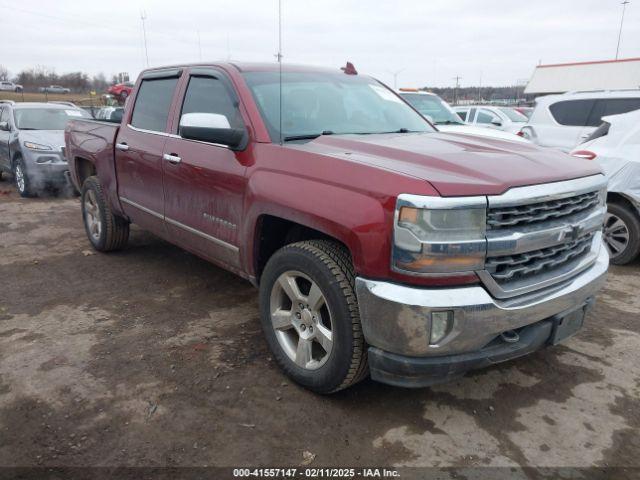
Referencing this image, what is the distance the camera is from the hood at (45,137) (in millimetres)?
9211

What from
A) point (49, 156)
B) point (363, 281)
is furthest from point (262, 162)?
point (49, 156)

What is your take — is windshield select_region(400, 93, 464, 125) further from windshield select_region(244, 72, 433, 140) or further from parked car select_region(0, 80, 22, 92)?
parked car select_region(0, 80, 22, 92)

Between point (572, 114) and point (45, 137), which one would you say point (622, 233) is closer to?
point (572, 114)

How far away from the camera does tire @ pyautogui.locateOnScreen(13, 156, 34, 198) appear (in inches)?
364

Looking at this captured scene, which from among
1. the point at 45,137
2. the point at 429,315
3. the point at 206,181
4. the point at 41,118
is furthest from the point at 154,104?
the point at 41,118

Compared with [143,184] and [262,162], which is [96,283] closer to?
[143,184]

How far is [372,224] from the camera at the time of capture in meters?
2.42

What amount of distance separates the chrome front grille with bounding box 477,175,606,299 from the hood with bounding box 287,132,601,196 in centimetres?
7

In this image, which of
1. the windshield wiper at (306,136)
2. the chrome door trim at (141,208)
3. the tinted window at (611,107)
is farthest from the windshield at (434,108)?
the windshield wiper at (306,136)

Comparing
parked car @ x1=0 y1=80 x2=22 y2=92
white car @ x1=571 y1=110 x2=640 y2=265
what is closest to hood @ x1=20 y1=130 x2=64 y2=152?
white car @ x1=571 y1=110 x2=640 y2=265

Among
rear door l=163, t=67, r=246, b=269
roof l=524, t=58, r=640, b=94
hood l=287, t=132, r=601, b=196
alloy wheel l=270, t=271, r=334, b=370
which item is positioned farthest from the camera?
roof l=524, t=58, r=640, b=94

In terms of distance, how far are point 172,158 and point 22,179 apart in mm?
6982

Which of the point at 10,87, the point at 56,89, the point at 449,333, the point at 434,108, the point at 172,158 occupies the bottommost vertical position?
the point at 449,333

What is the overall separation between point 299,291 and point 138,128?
2627 mm
